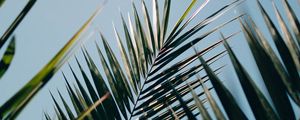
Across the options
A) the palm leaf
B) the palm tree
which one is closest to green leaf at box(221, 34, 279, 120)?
the palm tree

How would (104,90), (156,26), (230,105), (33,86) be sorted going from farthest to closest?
(156,26) < (104,90) < (230,105) < (33,86)

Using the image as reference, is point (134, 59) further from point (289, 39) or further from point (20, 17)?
point (20, 17)

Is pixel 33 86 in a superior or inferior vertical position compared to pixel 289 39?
superior

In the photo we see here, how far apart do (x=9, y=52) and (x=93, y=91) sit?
948mm

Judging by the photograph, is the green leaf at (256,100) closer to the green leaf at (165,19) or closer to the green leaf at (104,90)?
the green leaf at (104,90)

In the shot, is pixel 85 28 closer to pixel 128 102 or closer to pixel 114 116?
pixel 114 116

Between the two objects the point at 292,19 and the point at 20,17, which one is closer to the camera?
the point at 20,17

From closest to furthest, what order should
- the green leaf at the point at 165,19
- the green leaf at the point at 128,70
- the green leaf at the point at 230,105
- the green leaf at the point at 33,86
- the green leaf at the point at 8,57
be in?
the green leaf at the point at 33,86, the green leaf at the point at 8,57, the green leaf at the point at 230,105, the green leaf at the point at 128,70, the green leaf at the point at 165,19

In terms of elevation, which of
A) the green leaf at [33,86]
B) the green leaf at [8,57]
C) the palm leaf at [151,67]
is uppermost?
the green leaf at [8,57]

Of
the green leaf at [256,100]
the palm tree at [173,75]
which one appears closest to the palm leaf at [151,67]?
the palm tree at [173,75]

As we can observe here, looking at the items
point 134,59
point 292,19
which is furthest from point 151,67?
point 292,19

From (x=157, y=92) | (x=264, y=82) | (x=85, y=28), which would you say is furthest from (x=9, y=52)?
(x=157, y=92)

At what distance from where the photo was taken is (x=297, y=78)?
0.73m

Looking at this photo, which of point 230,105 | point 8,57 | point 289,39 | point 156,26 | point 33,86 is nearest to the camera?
point 33,86
